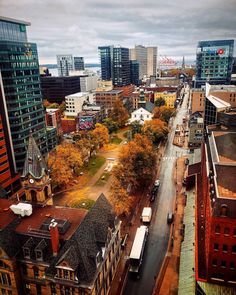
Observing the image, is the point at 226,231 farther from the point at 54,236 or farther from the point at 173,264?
the point at 54,236

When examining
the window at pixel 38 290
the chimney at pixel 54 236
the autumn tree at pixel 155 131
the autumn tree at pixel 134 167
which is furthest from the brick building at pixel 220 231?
the autumn tree at pixel 155 131

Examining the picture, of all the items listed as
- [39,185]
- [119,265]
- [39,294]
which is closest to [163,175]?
[119,265]

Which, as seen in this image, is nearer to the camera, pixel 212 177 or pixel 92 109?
pixel 212 177

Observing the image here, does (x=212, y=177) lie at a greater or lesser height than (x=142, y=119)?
greater

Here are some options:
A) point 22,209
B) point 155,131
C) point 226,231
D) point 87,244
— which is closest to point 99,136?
point 155,131

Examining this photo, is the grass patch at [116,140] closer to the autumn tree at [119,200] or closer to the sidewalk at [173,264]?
the sidewalk at [173,264]

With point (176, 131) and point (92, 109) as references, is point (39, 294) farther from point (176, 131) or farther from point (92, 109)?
point (92, 109)
